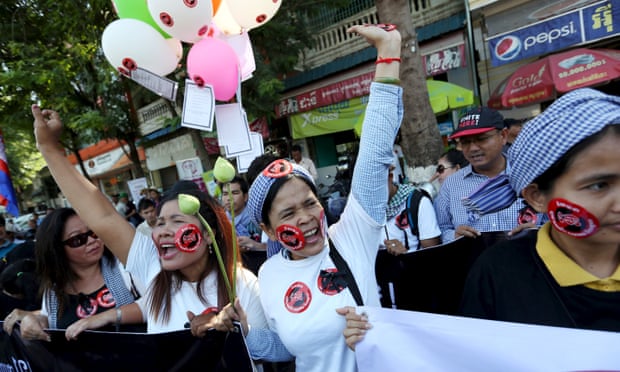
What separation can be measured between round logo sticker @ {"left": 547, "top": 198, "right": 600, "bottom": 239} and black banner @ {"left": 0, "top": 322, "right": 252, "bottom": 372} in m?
1.13

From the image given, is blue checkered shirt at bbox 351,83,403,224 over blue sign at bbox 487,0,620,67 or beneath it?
beneath

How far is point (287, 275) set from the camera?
1510 millimetres

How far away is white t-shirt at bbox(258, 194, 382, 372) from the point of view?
137cm

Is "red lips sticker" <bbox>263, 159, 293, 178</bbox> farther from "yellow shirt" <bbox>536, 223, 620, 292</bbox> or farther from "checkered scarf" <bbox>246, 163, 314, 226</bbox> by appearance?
"yellow shirt" <bbox>536, 223, 620, 292</bbox>

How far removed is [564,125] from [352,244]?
2.74 feet

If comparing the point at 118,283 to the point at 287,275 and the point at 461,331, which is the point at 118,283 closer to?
the point at 287,275

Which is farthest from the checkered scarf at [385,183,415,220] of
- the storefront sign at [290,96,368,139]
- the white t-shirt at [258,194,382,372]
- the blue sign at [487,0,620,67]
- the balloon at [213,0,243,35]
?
the storefront sign at [290,96,368,139]

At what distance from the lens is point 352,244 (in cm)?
152

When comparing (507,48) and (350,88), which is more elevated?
(350,88)

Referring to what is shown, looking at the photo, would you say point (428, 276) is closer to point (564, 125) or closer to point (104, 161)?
point (564, 125)

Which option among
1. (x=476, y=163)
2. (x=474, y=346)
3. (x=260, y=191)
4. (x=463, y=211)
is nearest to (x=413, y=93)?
(x=476, y=163)

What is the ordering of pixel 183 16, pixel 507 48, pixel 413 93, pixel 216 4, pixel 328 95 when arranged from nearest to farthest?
pixel 183 16
pixel 216 4
pixel 413 93
pixel 507 48
pixel 328 95

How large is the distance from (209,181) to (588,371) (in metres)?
5.55

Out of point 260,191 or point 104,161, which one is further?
point 104,161
